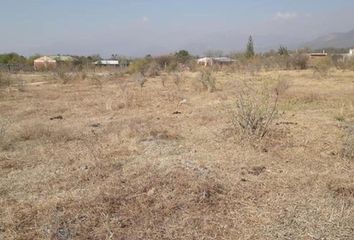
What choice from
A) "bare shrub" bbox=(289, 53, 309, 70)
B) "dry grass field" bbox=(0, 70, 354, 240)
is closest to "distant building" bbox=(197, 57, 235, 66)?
"bare shrub" bbox=(289, 53, 309, 70)

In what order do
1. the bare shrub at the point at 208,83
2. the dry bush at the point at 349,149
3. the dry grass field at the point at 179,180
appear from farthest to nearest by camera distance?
the bare shrub at the point at 208,83, the dry bush at the point at 349,149, the dry grass field at the point at 179,180

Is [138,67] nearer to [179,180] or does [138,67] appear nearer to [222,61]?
[222,61]

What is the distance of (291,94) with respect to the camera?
17062mm

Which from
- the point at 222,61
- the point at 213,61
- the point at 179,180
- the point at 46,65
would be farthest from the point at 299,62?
the point at 179,180

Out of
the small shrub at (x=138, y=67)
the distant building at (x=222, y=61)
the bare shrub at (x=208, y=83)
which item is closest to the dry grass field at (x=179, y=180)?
the bare shrub at (x=208, y=83)

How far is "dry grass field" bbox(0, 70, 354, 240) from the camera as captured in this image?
4734mm

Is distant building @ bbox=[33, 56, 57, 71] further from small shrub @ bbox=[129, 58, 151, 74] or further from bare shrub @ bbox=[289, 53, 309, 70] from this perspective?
bare shrub @ bbox=[289, 53, 309, 70]

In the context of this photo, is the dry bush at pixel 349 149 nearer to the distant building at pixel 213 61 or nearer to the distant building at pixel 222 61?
the distant building at pixel 213 61

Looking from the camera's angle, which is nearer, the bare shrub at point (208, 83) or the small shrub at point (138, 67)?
the bare shrub at point (208, 83)

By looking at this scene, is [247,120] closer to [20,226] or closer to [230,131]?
[230,131]

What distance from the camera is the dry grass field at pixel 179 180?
4.73 meters

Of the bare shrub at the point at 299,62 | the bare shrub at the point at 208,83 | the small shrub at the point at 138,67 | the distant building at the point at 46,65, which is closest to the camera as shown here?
the bare shrub at the point at 208,83

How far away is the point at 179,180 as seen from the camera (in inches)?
236

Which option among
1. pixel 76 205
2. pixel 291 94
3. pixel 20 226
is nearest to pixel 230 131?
pixel 76 205
